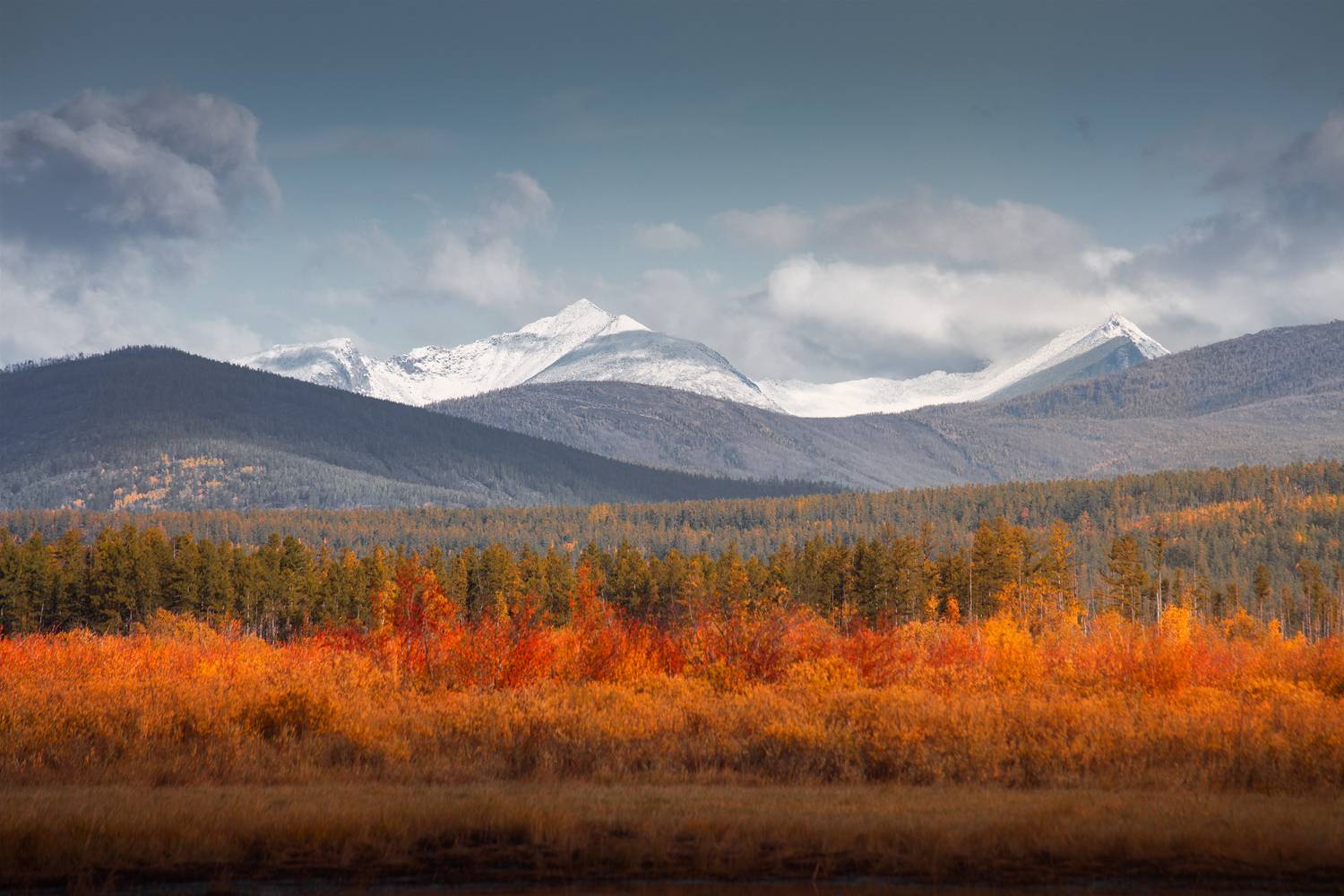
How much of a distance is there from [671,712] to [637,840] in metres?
11.6

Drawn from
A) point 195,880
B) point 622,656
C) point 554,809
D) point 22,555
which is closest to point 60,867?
point 195,880

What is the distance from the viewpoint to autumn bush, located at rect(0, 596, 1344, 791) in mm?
26641

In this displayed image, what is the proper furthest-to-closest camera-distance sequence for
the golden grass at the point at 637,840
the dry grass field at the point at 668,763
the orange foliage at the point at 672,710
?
1. the orange foliage at the point at 672,710
2. the dry grass field at the point at 668,763
3. the golden grass at the point at 637,840

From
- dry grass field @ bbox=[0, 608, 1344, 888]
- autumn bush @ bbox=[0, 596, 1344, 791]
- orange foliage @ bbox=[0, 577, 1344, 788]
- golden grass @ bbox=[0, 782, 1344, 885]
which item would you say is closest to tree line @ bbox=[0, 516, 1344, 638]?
orange foliage @ bbox=[0, 577, 1344, 788]

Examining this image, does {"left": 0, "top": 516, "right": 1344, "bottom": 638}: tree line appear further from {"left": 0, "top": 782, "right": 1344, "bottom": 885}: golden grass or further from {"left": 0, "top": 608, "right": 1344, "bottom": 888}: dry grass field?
{"left": 0, "top": 782, "right": 1344, "bottom": 885}: golden grass

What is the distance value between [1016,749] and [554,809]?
12104 mm

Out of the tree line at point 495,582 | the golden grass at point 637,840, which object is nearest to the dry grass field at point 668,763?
the golden grass at point 637,840

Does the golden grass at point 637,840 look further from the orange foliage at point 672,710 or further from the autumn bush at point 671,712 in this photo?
the orange foliage at point 672,710

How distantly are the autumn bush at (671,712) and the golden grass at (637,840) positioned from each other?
4572mm

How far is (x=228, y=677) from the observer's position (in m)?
37.9

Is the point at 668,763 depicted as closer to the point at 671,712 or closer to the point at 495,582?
the point at 671,712

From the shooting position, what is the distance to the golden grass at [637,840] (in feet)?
63.9

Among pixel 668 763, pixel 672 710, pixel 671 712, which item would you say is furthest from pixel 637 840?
pixel 672 710

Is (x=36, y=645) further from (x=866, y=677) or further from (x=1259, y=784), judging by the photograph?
(x=1259, y=784)
